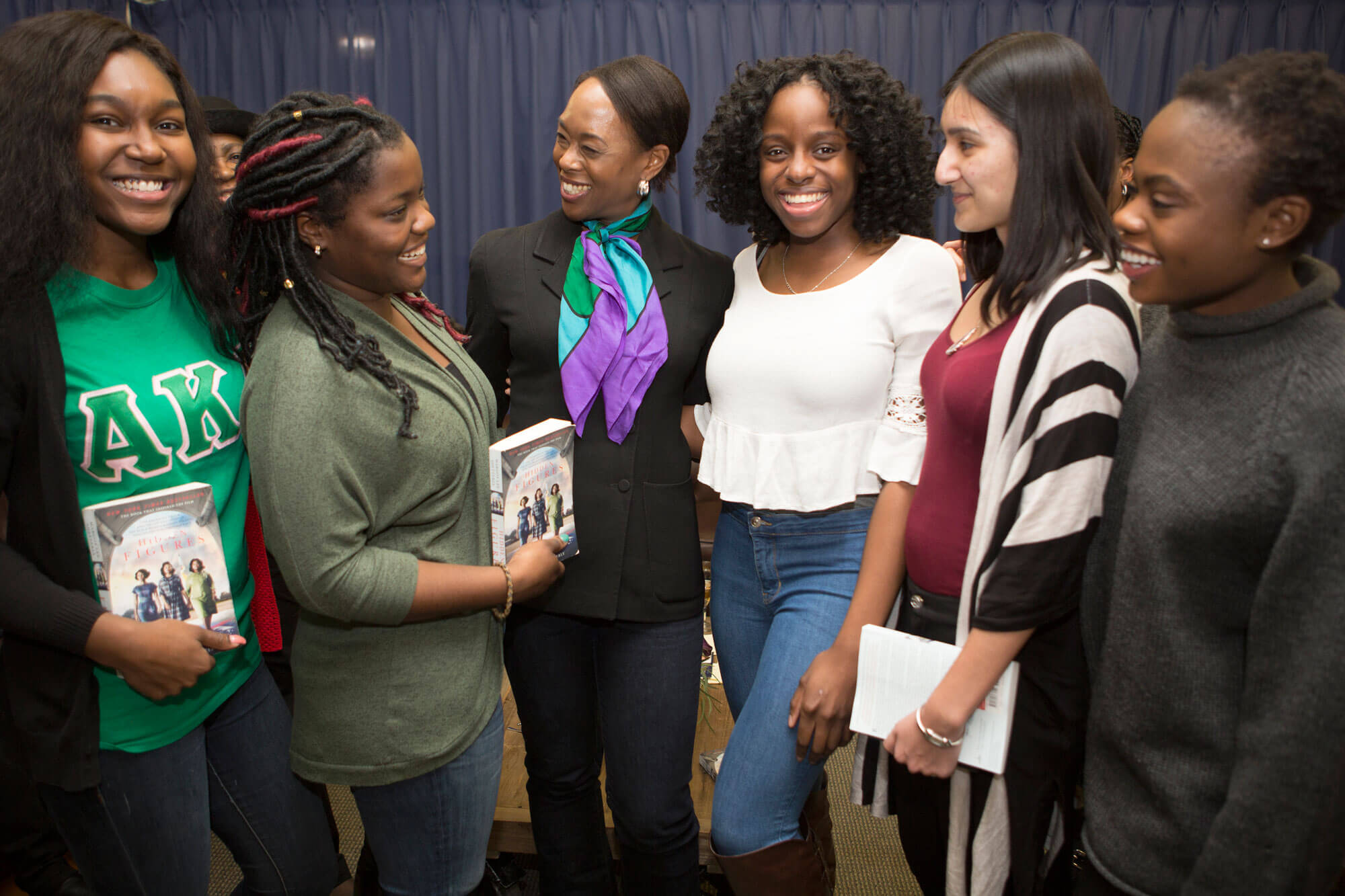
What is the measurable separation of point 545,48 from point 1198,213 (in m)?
3.36

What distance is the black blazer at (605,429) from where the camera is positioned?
5.14 ft

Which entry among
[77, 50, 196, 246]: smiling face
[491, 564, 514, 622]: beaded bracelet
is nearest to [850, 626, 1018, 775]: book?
[491, 564, 514, 622]: beaded bracelet

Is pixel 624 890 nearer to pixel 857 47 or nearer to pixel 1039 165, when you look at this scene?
pixel 1039 165

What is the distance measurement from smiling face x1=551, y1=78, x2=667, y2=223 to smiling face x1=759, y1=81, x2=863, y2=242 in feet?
0.78

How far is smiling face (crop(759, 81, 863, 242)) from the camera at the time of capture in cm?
151

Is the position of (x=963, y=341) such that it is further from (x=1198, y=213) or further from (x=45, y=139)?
(x=45, y=139)

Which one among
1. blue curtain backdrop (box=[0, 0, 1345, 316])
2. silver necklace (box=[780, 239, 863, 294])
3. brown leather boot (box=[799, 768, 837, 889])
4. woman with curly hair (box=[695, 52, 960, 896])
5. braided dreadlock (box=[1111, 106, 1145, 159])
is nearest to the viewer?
woman with curly hair (box=[695, 52, 960, 896])

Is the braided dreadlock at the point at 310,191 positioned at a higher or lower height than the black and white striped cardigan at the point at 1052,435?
higher

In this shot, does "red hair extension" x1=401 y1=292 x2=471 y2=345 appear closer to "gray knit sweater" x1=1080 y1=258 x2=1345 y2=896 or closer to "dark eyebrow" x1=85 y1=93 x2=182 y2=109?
"dark eyebrow" x1=85 y1=93 x2=182 y2=109

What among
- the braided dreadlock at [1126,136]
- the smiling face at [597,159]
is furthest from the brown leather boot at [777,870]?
the braided dreadlock at [1126,136]

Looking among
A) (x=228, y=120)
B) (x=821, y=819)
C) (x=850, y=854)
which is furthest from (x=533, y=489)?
(x=850, y=854)

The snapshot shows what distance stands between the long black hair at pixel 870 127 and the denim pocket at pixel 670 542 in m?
0.57

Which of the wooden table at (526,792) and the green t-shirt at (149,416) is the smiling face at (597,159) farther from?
the wooden table at (526,792)

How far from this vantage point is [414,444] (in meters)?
1.18
